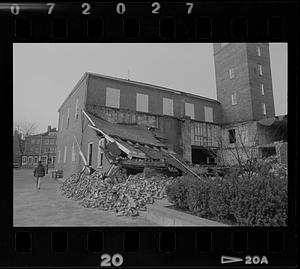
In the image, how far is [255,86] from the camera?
3.20m

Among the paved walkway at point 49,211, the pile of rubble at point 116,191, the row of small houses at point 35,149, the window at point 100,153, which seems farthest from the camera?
the window at point 100,153

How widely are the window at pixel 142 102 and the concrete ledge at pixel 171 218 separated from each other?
4.68ft

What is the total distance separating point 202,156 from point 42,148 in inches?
94.1

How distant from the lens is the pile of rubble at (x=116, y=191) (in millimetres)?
2992

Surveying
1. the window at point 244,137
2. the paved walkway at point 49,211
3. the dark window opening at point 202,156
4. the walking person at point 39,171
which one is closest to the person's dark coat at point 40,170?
the walking person at point 39,171

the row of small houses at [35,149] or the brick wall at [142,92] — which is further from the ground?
the brick wall at [142,92]

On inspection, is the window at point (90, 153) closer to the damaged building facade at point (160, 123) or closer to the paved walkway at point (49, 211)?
the damaged building facade at point (160, 123)

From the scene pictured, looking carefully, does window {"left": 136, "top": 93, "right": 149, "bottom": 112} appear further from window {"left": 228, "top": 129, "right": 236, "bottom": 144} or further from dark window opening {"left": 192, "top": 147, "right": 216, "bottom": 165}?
window {"left": 228, "top": 129, "right": 236, "bottom": 144}

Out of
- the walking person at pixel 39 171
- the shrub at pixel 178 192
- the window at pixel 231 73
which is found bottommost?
the shrub at pixel 178 192

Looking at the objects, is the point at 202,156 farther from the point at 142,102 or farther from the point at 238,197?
the point at 142,102
